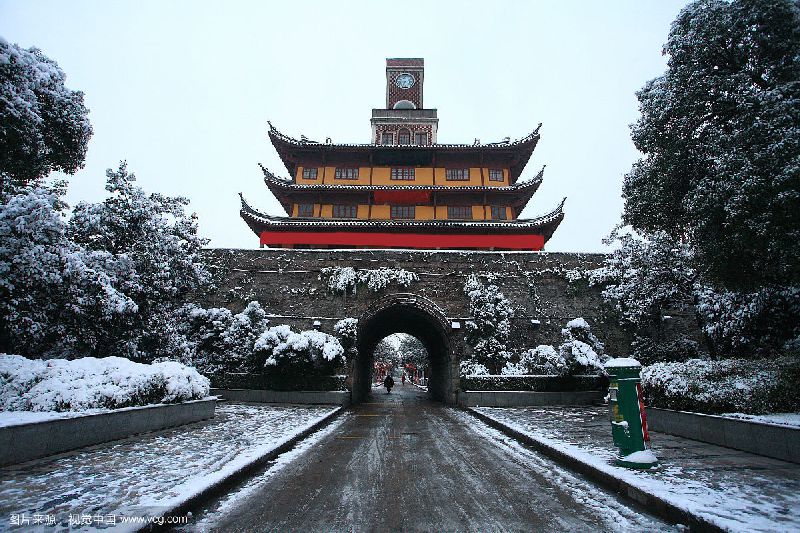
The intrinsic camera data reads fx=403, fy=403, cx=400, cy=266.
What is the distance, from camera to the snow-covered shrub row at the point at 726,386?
22.1 ft

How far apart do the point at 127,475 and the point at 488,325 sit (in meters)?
13.8

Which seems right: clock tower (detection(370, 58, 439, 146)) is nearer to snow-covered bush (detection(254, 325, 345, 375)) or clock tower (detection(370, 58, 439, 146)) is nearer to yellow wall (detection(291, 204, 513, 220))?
yellow wall (detection(291, 204, 513, 220))

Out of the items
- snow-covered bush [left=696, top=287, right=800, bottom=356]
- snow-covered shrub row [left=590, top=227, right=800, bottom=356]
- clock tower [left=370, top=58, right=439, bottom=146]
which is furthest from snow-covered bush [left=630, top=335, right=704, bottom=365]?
clock tower [left=370, top=58, right=439, bottom=146]

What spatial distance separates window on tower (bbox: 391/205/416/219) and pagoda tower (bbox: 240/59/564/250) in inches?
2.5

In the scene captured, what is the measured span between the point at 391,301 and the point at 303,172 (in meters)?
12.7

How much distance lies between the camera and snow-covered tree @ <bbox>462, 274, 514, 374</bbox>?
1623cm

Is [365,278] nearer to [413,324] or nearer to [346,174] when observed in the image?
[413,324]

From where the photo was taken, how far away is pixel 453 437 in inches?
337

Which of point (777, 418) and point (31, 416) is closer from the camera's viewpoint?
point (31, 416)

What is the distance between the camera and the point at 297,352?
14.3 meters

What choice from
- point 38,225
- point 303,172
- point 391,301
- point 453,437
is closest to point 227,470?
point 453,437

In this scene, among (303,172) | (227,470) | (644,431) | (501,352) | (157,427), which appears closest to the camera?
(227,470)

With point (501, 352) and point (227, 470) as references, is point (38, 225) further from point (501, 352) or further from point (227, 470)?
point (501, 352)

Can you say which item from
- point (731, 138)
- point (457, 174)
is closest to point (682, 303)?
point (731, 138)
